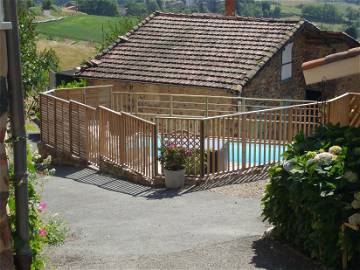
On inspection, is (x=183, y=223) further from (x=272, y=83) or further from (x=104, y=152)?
(x=272, y=83)

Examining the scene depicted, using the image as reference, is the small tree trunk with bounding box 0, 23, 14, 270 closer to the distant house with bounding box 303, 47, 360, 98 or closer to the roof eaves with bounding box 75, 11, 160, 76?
the distant house with bounding box 303, 47, 360, 98

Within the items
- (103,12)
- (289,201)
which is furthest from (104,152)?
(103,12)

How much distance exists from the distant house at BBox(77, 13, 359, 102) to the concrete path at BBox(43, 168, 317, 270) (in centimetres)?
880

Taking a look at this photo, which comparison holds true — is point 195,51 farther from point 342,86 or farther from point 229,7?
point 229,7

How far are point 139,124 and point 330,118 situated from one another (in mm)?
3891

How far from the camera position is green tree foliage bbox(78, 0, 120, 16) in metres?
88.1

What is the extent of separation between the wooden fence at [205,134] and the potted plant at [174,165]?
175mm

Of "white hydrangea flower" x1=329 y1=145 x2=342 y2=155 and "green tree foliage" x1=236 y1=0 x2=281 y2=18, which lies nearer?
"white hydrangea flower" x1=329 y1=145 x2=342 y2=155

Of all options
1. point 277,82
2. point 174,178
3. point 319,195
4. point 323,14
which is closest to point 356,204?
point 319,195

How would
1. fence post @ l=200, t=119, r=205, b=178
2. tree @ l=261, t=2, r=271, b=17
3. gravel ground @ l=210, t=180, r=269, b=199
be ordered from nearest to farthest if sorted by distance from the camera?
1. gravel ground @ l=210, t=180, r=269, b=199
2. fence post @ l=200, t=119, r=205, b=178
3. tree @ l=261, t=2, r=271, b=17

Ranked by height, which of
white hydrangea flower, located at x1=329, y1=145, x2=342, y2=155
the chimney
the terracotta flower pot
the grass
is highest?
the chimney

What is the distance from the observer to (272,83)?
2423 cm

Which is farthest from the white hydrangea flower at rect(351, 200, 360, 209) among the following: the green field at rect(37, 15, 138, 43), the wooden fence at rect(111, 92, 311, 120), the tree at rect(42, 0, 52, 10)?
the tree at rect(42, 0, 52, 10)

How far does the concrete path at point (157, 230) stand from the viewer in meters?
9.01
